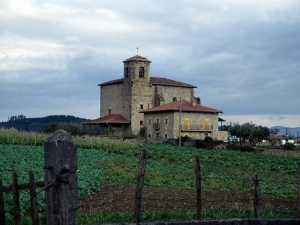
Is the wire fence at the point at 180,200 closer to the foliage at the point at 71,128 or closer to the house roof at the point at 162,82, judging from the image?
the house roof at the point at 162,82

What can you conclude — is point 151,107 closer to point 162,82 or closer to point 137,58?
point 162,82

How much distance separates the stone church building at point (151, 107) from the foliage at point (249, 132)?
313 cm

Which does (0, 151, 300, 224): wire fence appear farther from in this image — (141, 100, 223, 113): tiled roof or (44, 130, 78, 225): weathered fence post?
(141, 100, 223, 113): tiled roof

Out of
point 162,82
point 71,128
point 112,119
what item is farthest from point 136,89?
point 71,128

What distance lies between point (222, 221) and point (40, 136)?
111 feet

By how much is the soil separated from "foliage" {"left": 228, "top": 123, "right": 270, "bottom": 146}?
2493 inches

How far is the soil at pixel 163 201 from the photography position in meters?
12.6

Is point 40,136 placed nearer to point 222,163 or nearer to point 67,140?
point 222,163

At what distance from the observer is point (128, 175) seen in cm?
2114

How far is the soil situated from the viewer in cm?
1255

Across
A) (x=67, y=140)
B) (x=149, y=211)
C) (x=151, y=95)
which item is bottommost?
(x=149, y=211)

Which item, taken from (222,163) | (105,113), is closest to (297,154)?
(222,163)

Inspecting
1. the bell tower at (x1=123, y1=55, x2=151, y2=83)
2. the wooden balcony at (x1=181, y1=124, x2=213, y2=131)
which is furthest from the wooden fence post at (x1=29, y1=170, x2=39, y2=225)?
the bell tower at (x1=123, y1=55, x2=151, y2=83)

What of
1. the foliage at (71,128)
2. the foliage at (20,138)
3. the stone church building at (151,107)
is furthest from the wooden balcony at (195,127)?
the foliage at (20,138)
